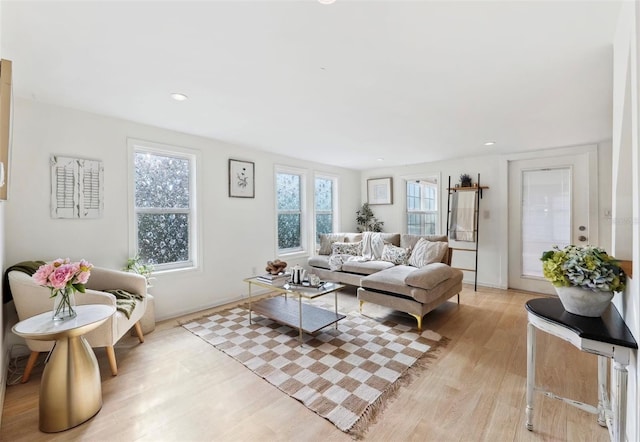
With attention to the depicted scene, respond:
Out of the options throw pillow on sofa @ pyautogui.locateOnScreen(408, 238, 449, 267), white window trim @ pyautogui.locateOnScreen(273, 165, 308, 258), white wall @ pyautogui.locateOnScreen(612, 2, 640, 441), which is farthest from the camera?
white window trim @ pyautogui.locateOnScreen(273, 165, 308, 258)

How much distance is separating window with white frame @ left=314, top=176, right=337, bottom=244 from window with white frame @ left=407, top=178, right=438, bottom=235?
62.1 inches

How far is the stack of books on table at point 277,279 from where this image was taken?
312 cm

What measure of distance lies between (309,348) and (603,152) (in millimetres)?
4730

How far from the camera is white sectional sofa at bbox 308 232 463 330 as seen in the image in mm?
3084

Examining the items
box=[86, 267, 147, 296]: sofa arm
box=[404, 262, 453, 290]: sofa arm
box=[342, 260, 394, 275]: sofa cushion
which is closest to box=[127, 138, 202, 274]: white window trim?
box=[86, 267, 147, 296]: sofa arm

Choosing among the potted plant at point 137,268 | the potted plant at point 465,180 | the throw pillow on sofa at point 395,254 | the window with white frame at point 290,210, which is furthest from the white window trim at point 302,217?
the potted plant at point 465,180

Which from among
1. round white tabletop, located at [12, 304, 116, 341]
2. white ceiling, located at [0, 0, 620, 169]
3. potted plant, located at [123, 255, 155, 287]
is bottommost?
round white tabletop, located at [12, 304, 116, 341]

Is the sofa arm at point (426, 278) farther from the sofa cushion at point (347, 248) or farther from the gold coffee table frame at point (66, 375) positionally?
the gold coffee table frame at point (66, 375)

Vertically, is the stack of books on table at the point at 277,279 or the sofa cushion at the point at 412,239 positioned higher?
the sofa cushion at the point at 412,239

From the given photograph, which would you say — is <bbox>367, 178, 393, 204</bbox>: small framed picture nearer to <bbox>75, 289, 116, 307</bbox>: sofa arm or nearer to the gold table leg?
<bbox>75, 289, 116, 307</bbox>: sofa arm

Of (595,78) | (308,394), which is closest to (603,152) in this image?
(595,78)

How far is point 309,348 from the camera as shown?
2.64 m

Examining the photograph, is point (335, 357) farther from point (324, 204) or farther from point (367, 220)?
point (367, 220)

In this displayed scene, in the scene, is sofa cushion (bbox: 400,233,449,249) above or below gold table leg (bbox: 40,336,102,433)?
above
